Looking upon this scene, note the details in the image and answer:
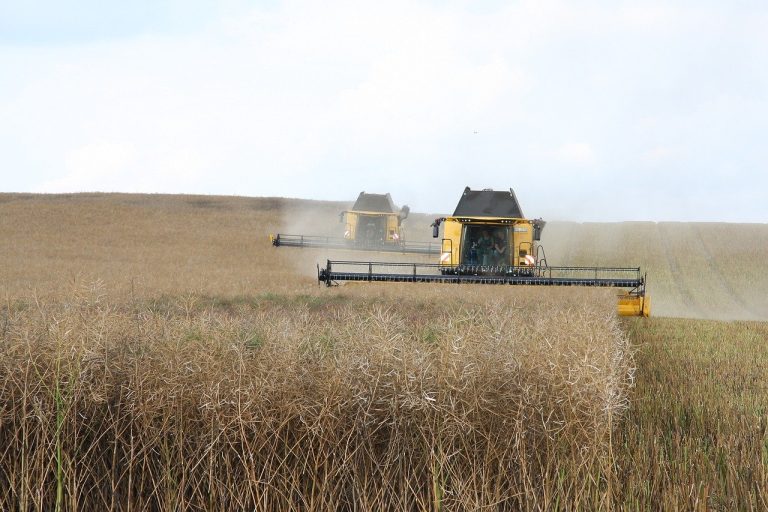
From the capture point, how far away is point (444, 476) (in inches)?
190

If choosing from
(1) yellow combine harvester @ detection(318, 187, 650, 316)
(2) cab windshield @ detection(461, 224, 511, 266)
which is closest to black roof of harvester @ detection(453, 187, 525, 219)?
(1) yellow combine harvester @ detection(318, 187, 650, 316)

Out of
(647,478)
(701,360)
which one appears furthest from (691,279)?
(647,478)

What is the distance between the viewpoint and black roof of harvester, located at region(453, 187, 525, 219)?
1727cm

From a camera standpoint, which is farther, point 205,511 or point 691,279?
point 691,279

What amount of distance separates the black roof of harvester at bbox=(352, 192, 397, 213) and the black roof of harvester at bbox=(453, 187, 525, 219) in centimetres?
1034

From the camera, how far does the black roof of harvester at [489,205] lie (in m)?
17.3

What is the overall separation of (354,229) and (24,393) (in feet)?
74.1

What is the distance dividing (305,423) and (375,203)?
2347cm

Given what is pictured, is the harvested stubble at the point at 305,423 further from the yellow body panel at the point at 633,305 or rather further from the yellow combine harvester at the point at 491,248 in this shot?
the yellow body panel at the point at 633,305

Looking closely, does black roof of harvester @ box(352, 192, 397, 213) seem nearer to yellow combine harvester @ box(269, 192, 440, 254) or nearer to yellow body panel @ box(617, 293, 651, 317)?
yellow combine harvester @ box(269, 192, 440, 254)

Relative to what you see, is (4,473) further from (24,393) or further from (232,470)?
(232,470)

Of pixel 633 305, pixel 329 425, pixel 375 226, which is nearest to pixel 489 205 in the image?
pixel 633 305

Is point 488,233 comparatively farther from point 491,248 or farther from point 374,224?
point 374,224

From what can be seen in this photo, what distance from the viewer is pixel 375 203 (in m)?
28.0
